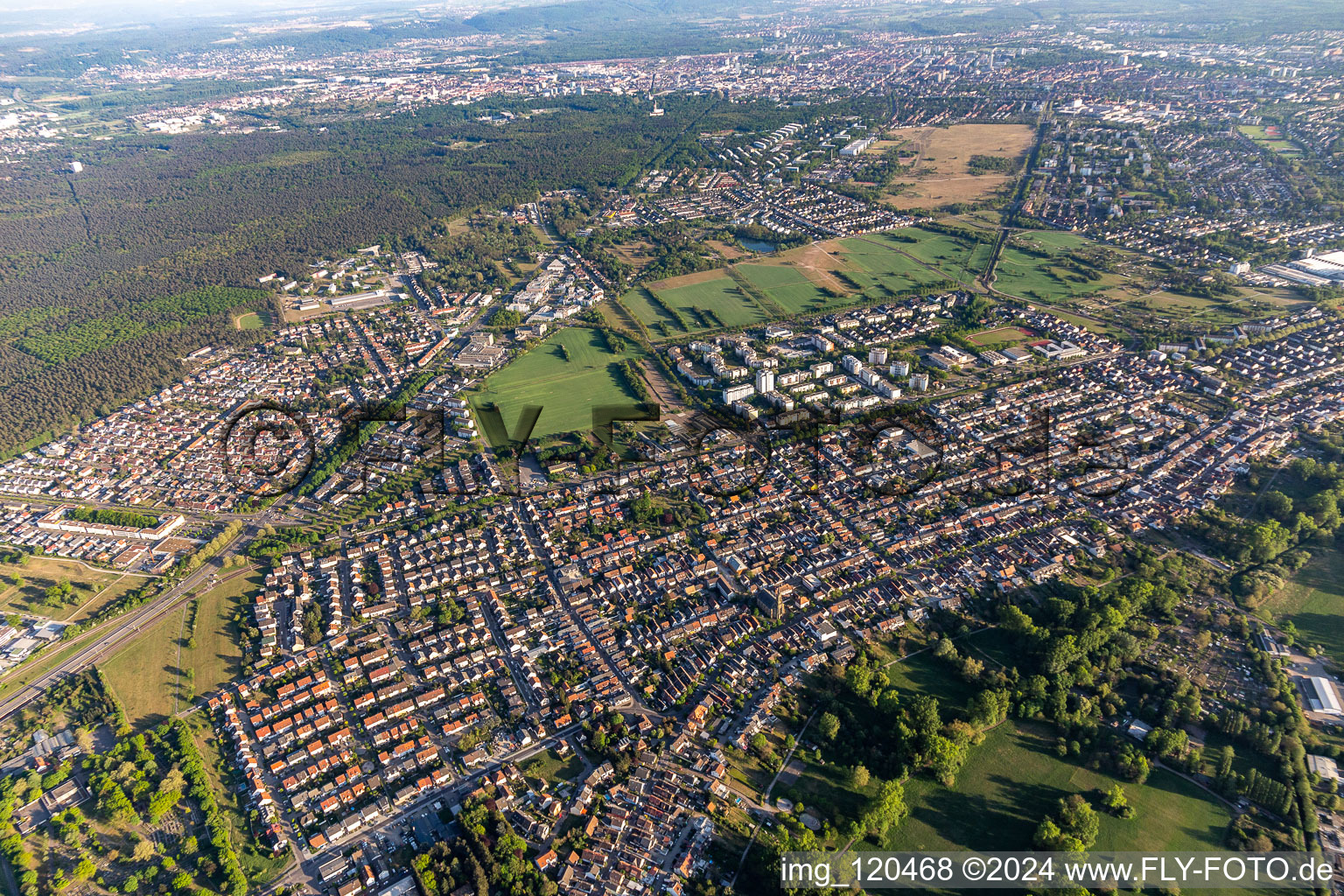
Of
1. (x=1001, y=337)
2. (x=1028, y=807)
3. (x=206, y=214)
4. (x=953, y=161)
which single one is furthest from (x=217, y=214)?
(x=1028, y=807)

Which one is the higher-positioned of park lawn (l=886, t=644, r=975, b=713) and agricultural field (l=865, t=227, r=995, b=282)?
agricultural field (l=865, t=227, r=995, b=282)

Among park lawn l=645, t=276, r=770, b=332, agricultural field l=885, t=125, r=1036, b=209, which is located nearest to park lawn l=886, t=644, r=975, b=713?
park lawn l=645, t=276, r=770, b=332

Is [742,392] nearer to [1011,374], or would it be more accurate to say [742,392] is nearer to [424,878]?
[1011,374]

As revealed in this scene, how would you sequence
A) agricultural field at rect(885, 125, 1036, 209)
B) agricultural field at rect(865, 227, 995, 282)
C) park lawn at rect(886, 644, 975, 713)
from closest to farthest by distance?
park lawn at rect(886, 644, 975, 713) < agricultural field at rect(865, 227, 995, 282) < agricultural field at rect(885, 125, 1036, 209)

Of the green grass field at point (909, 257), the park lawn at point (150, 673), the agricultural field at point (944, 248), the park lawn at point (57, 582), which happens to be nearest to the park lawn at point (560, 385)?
the park lawn at point (150, 673)

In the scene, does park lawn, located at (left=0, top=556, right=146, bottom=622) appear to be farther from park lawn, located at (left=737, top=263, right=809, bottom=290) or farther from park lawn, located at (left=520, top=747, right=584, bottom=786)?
park lawn, located at (left=737, top=263, right=809, bottom=290)

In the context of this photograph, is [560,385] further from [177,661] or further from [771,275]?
[771,275]
